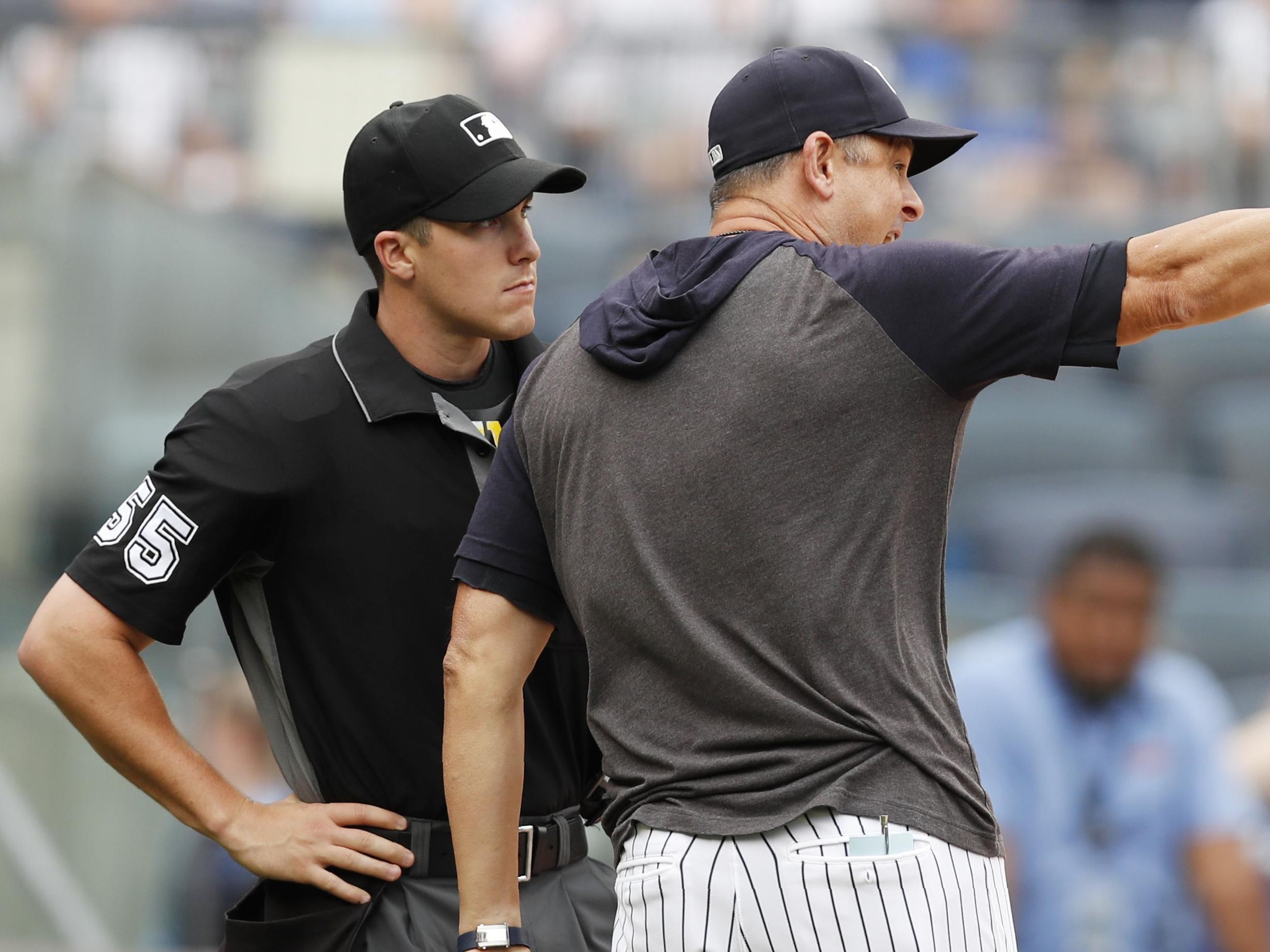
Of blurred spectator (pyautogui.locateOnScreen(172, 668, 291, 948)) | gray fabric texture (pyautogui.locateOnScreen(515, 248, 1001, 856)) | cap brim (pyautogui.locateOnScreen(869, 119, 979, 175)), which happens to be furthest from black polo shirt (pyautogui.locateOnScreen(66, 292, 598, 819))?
blurred spectator (pyautogui.locateOnScreen(172, 668, 291, 948))

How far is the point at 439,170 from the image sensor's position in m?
2.39

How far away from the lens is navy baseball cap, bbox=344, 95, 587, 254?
237cm

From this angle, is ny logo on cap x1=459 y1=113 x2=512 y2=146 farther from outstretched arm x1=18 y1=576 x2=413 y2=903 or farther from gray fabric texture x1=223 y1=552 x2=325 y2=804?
outstretched arm x1=18 y1=576 x2=413 y2=903

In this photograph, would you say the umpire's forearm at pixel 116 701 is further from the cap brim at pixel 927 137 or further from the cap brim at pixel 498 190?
the cap brim at pixel 927 137

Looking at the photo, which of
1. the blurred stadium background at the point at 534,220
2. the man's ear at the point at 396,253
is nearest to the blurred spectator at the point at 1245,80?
the blurred stadium background at the point at 534,220

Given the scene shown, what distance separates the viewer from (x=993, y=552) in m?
6.20

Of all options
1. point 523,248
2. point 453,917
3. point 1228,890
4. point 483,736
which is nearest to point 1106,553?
point 1228,890

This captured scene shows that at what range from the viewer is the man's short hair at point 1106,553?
160 inches

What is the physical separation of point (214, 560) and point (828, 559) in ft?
2.91

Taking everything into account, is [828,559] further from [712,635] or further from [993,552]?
[993,552]

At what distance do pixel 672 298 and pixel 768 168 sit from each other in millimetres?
233

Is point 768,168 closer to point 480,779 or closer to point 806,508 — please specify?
point 806,508

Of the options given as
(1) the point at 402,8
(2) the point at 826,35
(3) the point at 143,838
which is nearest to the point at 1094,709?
(3) the point at 143,838

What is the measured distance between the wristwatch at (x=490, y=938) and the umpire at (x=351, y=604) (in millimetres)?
164
